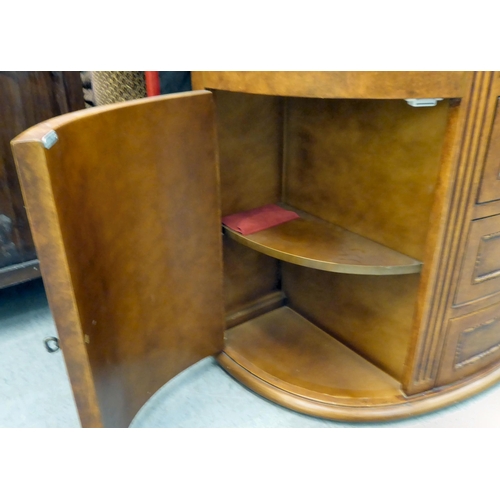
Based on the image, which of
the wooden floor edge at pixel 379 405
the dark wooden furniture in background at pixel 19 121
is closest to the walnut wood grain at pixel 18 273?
the dark wooden furniture in background at pixel 19 121

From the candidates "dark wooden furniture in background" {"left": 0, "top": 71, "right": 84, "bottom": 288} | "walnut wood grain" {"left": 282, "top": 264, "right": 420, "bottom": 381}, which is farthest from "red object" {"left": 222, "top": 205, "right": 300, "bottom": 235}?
"dark wooden furniture in background" {"left": 0, "top": 71, "right": 84, "bottom": 288}

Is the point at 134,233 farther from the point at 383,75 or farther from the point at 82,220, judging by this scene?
the point at 383,75

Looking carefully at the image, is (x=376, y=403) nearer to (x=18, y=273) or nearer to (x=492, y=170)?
(x=492, y=170)

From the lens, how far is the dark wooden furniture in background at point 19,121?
103 cm

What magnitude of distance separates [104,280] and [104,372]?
141 millimetres

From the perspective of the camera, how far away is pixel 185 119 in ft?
2.49

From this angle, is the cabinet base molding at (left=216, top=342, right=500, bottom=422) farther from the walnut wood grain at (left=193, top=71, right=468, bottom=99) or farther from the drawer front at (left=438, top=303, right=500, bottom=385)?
the walnut wood grain at (left=193, top=71, right=468, bottom=99)

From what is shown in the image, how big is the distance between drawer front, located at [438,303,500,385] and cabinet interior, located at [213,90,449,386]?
8 centimetres

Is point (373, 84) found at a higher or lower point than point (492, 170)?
higher

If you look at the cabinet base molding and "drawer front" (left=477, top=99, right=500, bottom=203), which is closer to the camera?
"drawer front" (left=477, top=99, right=500, bottom=203)

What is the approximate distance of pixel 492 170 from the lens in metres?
0.75

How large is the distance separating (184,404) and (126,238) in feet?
1.55

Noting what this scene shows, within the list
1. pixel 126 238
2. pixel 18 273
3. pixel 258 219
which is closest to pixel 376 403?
pixel 258 219

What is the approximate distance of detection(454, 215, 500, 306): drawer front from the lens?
0.81m
